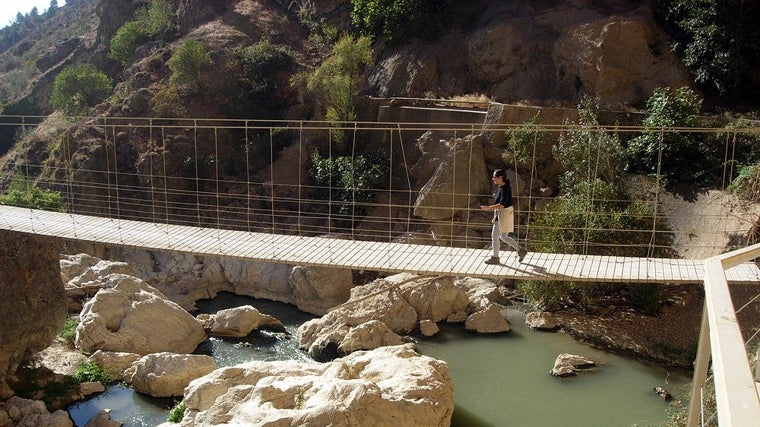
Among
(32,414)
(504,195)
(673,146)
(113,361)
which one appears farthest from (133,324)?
(673,146)

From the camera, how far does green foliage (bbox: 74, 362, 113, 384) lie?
8.52 m

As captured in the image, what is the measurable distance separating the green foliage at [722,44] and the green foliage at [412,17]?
5634mm

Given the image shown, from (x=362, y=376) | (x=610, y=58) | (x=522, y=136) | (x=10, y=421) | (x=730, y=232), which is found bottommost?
(x=10, y=421)

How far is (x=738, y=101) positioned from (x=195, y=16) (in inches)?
585

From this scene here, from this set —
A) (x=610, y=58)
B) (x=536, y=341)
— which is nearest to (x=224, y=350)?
(x=536, y=341)

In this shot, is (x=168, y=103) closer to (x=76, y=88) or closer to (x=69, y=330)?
(x=76, y=88)

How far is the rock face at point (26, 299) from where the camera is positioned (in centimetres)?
838

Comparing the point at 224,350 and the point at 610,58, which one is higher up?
the point at 610,58

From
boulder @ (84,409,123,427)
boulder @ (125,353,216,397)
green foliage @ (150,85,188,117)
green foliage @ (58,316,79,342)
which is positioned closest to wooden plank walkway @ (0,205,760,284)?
boulder @ (125,353,216,397)

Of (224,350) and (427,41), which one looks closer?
(224,350)

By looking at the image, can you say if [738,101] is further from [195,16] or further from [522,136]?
[195,16]

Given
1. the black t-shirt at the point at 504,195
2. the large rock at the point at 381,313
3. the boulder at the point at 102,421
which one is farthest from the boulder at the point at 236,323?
the black t-shirt at the point at 504,195

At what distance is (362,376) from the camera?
6777mm

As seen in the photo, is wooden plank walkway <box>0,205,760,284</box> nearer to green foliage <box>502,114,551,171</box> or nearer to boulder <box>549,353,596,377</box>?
boulder <box>549,353,596,377</box>
